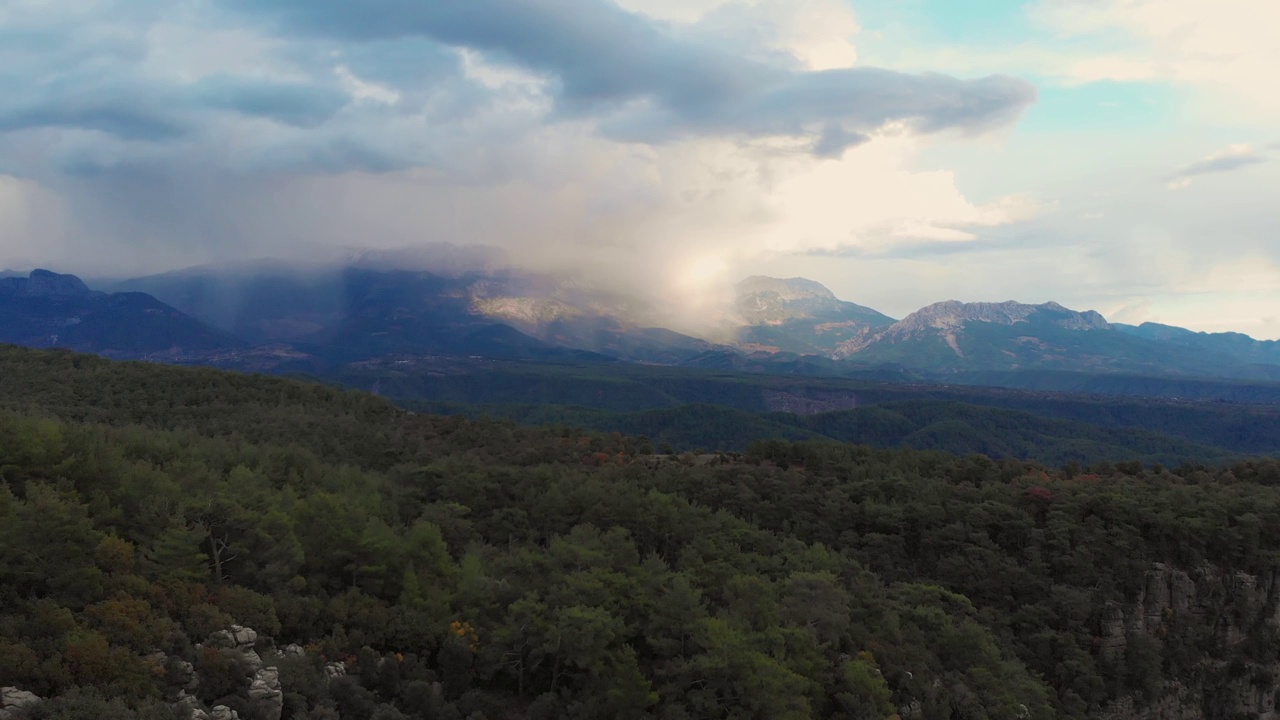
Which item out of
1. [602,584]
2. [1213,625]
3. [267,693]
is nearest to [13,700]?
[267,693]

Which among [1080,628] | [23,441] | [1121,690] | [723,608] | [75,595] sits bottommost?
Result: [1121,690]

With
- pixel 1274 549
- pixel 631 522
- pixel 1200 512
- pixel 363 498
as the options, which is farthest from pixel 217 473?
pixel 1274 549

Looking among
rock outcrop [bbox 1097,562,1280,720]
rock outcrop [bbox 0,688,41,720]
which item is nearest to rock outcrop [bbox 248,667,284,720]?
rock outcrop [bbox 0,688,41,720]

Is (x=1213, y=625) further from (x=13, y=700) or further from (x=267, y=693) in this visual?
(x=13, y=700)

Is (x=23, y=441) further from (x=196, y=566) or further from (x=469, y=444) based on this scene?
(x=469, y=444)

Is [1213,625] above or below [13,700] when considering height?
below

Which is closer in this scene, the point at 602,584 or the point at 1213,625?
the point at 602,584

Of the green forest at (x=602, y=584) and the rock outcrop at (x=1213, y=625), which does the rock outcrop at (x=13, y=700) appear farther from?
the rock outcrop at (x=1213, y=625)

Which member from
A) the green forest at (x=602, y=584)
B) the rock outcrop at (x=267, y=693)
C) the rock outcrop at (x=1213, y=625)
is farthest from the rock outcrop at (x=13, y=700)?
the rock outcrop at (x=1213, y=625)
